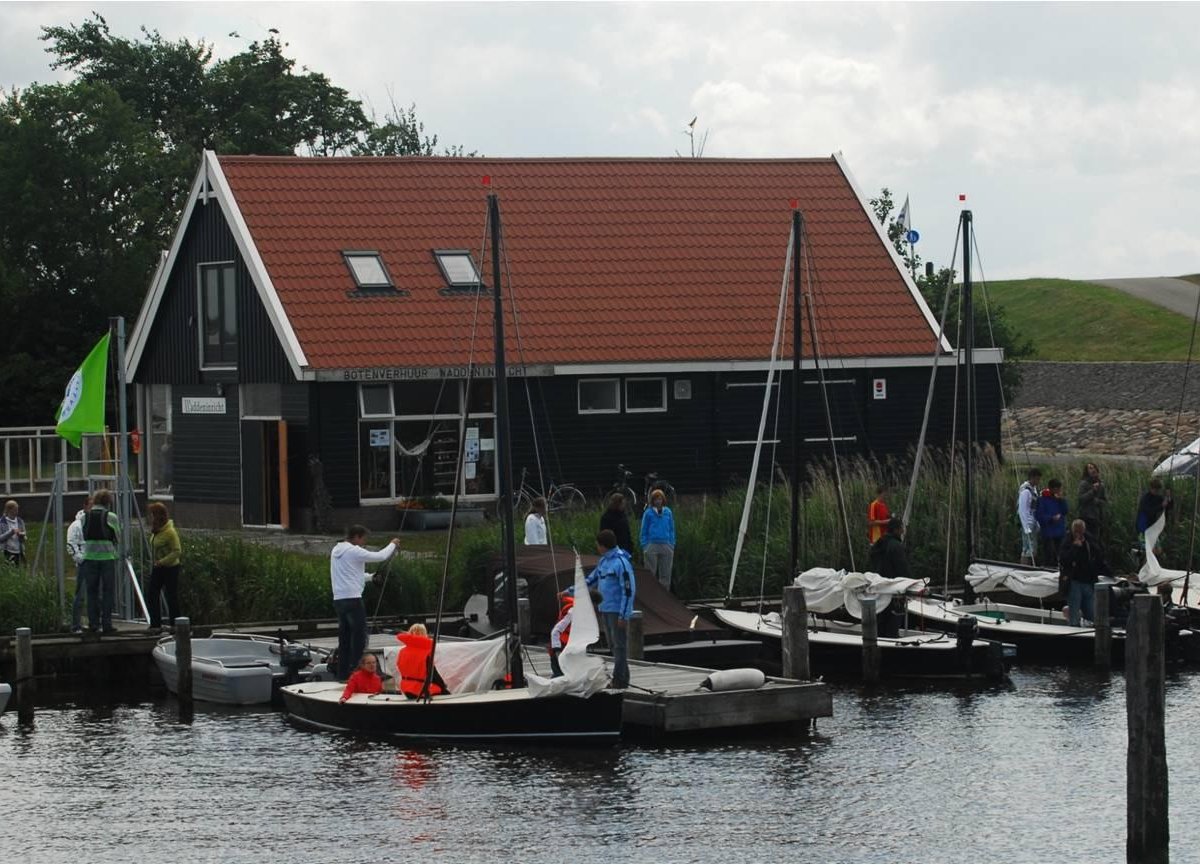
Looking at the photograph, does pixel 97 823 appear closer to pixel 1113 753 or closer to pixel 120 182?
pixel 1113 753

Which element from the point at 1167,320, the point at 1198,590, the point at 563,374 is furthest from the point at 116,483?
the point at 1167,320

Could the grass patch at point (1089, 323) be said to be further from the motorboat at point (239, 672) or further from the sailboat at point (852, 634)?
the motorboat at point (239, 672)

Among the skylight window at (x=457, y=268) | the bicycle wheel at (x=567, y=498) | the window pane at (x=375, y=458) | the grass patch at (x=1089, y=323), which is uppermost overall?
the grass patch at (x=1089, y=323)

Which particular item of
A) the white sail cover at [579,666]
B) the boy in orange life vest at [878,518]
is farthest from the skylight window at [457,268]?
the white sail cover at [579,666]

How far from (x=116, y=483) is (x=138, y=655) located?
2.72 metres

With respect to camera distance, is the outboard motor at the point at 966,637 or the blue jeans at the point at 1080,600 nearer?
the outboard motor at the point at 966,637

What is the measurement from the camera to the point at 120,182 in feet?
184

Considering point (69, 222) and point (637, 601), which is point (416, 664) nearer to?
point (637, 601)

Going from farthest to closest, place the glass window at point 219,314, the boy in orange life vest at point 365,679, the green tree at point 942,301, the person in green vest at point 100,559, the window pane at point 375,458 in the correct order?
the green tree at point 942,301 < the glass window at point 219,314 < the window pane at point 375,458 < the person in green vest at point 100,559 < the boy in orange life vest at point 365,679

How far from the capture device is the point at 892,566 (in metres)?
28.2

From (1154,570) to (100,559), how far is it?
14.5 m

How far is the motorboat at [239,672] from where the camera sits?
24984mm

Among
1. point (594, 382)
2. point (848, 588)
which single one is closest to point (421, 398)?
point (594, 382)

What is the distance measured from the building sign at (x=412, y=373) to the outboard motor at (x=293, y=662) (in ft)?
39.4
